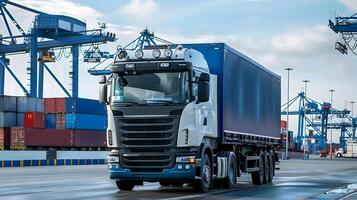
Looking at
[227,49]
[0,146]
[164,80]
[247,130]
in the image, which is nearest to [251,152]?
[247,130]

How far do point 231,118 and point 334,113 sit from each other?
413 feet

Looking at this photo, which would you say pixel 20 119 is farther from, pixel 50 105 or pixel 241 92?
pixel 241 92

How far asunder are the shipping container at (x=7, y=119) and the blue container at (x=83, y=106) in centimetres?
444

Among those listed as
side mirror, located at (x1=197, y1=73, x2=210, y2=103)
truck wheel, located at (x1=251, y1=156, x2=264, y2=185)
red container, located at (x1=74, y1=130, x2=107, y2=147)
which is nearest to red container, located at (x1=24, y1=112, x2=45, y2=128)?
red container, located at (x1=74, y1=130, x2=107, y2=147)

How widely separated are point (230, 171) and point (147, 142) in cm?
372

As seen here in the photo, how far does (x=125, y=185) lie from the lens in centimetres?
1702

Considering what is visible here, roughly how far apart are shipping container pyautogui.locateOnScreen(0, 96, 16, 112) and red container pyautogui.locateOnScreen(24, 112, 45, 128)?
174 centimetres

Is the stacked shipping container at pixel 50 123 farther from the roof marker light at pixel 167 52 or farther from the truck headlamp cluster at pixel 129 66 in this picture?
the roof marker light at pixel 167 52

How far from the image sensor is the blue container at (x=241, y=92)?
17.4m

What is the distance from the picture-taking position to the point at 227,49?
17.8 meters

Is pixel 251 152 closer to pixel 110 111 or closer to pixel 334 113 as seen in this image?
pixel 110 111

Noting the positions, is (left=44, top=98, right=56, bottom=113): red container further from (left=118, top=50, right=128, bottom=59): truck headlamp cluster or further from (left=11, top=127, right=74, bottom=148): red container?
(left=118, top=50, right=128, bottom=59): truck headlamp cluster

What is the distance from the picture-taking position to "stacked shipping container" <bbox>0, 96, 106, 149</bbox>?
1865 inches

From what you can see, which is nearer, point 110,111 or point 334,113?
point 110,111
